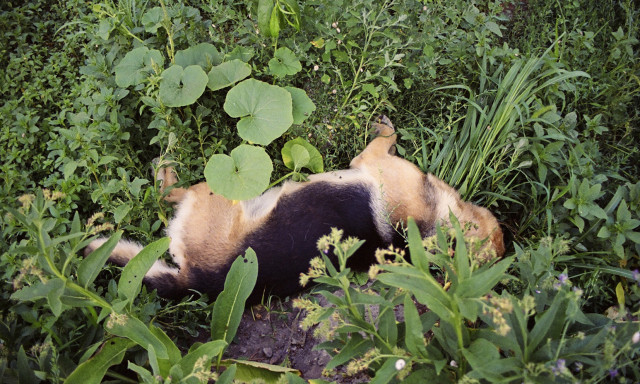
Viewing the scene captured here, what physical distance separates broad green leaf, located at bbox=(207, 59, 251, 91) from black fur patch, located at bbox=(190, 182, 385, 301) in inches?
31.6

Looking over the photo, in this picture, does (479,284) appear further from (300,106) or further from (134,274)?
(300,106)

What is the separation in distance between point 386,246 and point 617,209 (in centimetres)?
136

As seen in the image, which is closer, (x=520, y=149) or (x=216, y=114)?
(x=520, y=149)

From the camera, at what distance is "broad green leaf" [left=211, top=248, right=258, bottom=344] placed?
2404 mm

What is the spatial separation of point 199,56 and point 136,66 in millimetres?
393

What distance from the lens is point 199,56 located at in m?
3.04

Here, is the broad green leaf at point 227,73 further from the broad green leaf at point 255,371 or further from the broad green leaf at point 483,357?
the broad green leaf at point 483,357

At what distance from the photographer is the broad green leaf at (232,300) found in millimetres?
2404

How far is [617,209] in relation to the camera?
275cm

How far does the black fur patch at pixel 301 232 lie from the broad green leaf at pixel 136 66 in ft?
3.73

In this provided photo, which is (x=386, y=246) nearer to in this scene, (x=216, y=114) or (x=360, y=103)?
(x=360, y=103)

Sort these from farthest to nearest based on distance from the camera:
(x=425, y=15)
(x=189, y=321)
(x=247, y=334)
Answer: (x=425, y=15) < (x=247, y=334) < (x=189, y=321)

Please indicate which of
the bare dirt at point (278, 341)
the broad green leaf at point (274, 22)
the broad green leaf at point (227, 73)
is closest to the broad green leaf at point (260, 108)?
the broad green leaf at point (227, 73)

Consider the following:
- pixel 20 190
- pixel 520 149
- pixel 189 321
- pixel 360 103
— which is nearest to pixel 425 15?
pixel 360 103
